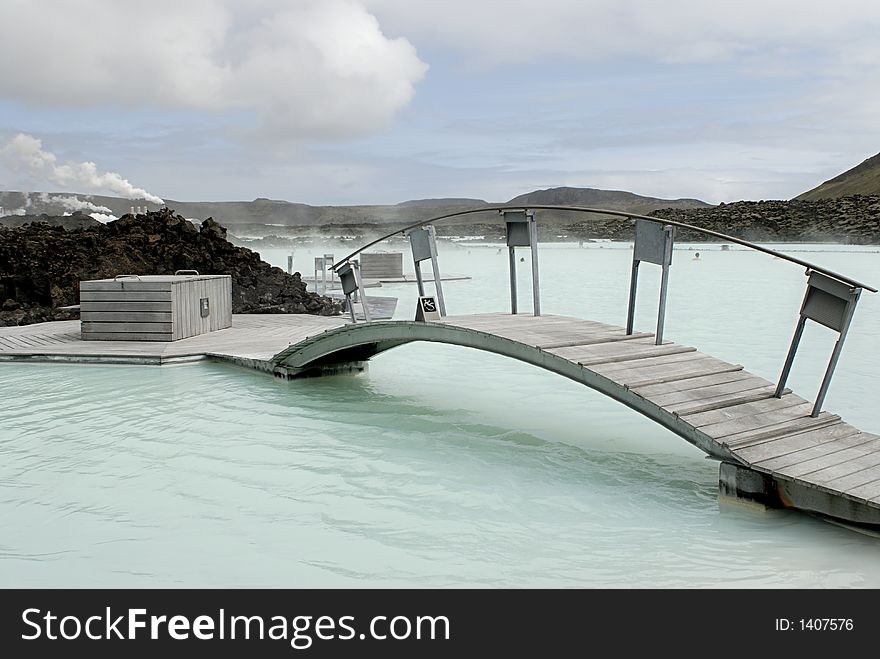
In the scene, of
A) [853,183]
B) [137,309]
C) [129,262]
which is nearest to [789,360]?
[137,309]

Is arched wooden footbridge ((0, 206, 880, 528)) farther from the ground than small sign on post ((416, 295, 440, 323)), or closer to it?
closer to it

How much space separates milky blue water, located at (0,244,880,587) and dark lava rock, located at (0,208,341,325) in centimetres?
522

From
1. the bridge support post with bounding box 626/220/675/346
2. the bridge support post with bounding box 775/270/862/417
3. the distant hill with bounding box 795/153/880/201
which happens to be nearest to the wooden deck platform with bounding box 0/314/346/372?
the bridge support post with bounding box 626/220/675/346

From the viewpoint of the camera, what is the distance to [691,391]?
5305 millimetres

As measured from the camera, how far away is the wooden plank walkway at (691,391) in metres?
4.48

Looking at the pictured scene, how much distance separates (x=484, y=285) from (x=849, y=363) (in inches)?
500

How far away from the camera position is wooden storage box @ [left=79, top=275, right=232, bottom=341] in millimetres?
9898

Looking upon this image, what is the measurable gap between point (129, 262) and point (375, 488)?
11566 mm

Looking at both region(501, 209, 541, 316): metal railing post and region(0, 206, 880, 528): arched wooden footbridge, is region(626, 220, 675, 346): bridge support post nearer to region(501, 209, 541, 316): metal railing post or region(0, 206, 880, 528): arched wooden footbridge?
region(0, 206, 880, 528): arched wooden footbridge

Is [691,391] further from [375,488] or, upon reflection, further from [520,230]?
[520,230]

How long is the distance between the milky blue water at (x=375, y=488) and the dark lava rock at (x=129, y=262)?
5.22 m

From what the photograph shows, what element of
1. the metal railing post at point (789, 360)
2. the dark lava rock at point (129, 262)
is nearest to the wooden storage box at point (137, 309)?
the dark lava rock at point (129, 262)

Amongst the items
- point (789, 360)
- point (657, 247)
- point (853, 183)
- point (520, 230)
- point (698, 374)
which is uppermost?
point (853, 183)
